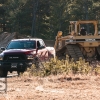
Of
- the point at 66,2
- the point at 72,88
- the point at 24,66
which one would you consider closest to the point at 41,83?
the point at 72,88

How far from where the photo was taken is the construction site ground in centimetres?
941

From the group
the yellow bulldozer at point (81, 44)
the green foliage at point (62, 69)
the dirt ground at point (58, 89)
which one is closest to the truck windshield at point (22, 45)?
the yellow bulldozer at point (81, 44)

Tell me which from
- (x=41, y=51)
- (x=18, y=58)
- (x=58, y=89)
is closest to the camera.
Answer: (x=58, y=89)

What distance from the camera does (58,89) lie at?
1084 cm

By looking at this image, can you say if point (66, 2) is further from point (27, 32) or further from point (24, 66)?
point (24, 66)

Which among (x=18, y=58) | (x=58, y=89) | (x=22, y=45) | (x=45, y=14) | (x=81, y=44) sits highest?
(x=45, y=14)

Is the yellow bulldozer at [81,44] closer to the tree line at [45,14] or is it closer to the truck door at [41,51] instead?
the truck door at [41,51]

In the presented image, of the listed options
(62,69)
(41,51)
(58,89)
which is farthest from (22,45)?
(58,89)

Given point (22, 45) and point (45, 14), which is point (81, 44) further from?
point (45, 14)

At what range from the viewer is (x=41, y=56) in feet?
60.1

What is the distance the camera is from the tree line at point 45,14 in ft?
197

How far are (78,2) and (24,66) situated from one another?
44.8 m

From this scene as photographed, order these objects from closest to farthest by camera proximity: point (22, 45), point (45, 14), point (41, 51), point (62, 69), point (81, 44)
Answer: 1. point (62, 69)
2. point (41, 51)
3. point (22, 45)
4. point (81, 44)
5. point (45, 14)

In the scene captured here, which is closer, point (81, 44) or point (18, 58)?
point (18, 58)
